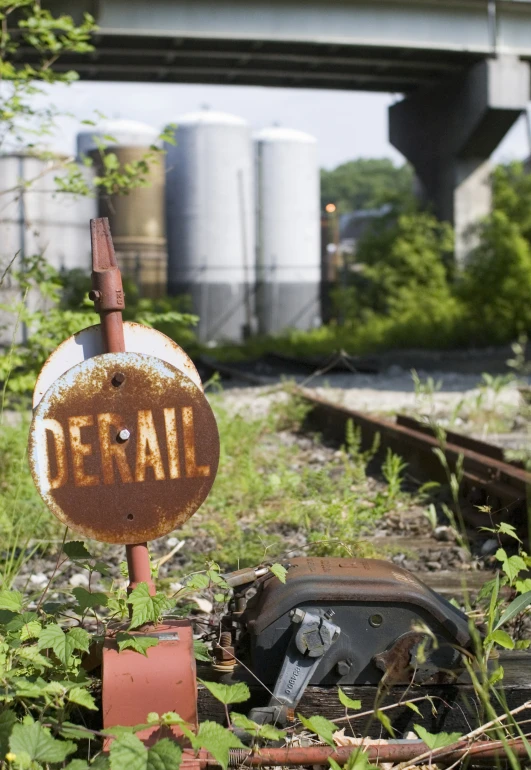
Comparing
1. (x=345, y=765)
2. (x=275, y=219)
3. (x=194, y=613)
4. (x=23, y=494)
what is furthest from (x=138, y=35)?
(x=345, y=765)

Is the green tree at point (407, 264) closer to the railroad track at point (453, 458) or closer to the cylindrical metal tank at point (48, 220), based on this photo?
the cylindrical metal tank at point (48, 220)

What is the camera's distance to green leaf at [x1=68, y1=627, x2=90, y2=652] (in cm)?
189

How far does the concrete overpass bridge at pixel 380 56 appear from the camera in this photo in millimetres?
18656

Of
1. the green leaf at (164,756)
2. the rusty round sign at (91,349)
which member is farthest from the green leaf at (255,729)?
the rusty round sign at (91,349)

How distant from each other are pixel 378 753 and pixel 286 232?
90.0ft

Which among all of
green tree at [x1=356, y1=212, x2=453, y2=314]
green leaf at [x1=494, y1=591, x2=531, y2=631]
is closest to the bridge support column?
→ green tree at [x1=356, y1=212, x2=453, y2=314]

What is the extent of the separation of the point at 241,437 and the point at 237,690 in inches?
169

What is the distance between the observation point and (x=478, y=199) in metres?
22.6

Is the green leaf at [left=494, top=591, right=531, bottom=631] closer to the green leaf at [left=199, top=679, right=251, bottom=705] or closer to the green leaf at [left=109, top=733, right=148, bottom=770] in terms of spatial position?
the green leaf at [left=199, top=679, right=251, bottom=705]

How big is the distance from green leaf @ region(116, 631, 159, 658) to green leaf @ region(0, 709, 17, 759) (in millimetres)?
241

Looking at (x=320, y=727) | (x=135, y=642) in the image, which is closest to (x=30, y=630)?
(x=135, y=642)

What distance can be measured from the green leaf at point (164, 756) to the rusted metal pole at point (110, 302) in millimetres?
372

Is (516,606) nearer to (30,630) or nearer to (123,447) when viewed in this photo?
(123,447)

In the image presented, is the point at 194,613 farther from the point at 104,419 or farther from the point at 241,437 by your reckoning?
the point at 241,437
